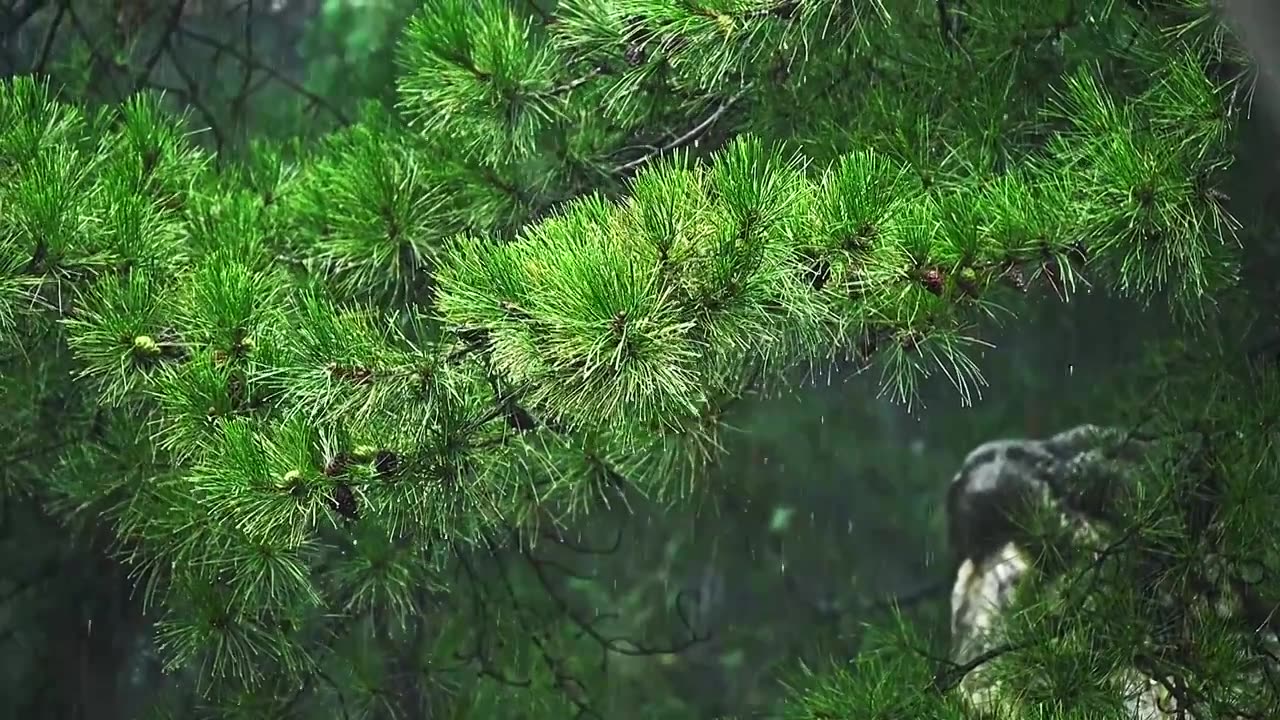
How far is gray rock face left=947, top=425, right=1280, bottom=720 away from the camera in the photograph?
1812 millimetres

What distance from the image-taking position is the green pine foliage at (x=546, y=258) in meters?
0.95

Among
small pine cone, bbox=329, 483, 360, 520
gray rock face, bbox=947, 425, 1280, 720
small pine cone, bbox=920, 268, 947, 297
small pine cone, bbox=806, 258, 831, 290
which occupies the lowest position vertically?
gray rock face, bbox=947, 425, 1280, 720

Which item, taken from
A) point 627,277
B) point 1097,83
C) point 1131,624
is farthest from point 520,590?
point 627,277

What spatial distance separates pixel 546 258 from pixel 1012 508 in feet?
4.01

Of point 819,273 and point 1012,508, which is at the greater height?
point 819,273

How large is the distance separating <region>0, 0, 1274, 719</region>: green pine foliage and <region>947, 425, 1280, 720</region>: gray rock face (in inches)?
9.9

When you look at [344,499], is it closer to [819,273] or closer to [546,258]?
[546,258]

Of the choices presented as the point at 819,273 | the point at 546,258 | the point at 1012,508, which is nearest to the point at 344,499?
the point at 546,258

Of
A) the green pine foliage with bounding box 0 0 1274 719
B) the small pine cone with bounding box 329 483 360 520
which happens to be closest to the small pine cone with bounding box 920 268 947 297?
the green pine foliage with bounding box 0 0 1274 719

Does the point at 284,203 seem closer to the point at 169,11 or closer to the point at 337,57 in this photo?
the point at 169,11

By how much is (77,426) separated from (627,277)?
3.11 feet

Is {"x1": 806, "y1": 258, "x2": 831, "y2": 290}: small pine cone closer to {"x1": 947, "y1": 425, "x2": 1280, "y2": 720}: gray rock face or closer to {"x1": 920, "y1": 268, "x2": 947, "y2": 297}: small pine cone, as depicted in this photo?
{"x1": 920, "y1": 268, "x2": 947, "y2": 297}: small pine cone

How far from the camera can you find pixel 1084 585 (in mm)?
1512

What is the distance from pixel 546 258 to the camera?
3.02 feet
